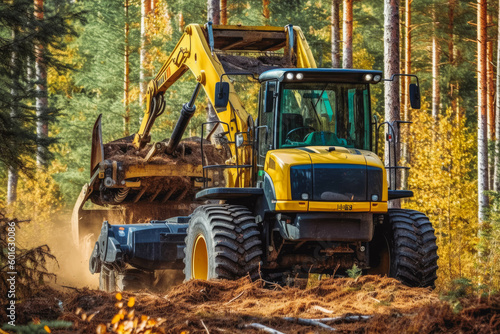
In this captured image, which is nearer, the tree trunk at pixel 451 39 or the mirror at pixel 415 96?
the mirror at pixel 415 96

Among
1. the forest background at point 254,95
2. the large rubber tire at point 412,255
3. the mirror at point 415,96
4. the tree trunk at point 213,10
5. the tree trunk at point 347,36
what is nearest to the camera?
the mirror at point 415,96

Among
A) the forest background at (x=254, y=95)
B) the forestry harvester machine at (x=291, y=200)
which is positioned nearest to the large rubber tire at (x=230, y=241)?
the forestry harvester machine at (x=291, y=200)

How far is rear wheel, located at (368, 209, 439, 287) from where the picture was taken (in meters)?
9.04

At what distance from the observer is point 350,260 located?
30.9 ft

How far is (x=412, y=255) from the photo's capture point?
9.03 m

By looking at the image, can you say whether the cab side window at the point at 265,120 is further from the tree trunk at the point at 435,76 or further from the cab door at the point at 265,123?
the tree trunk at the point at 435,76

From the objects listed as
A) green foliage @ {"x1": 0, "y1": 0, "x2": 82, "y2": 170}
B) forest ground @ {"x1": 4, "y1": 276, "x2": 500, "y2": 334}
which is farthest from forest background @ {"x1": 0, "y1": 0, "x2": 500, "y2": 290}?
forest ground @ {"x1": 4, "y1": 276, "x2": 500, "y2": 334}

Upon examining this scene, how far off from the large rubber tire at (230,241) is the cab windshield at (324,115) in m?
1.13

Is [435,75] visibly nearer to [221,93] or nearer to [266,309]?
[221,93]

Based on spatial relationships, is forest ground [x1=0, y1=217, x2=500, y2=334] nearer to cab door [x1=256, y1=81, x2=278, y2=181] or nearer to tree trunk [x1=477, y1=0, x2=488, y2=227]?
cab door [x1=256, y1=81, x2=278, y2=181]

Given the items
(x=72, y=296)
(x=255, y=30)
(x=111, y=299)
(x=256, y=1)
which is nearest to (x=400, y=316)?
(x=111, y=299)

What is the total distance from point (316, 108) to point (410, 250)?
2208mm

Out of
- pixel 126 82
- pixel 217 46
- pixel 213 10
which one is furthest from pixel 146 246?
pixel 126 82

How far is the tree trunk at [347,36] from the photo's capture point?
24.0 meters
